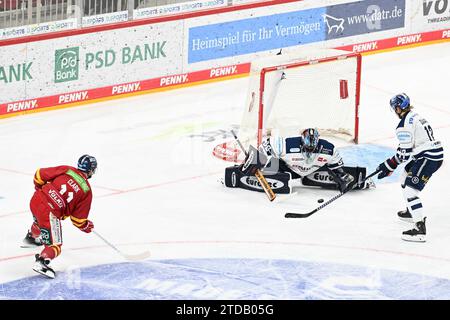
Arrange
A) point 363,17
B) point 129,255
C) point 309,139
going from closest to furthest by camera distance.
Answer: point 129,255
point 309,139
point 363,17

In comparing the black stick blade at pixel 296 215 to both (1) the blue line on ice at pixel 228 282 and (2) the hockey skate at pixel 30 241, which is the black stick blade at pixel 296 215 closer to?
(1) the blue line on ice at pixel 228 282

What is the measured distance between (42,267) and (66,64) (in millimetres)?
6505

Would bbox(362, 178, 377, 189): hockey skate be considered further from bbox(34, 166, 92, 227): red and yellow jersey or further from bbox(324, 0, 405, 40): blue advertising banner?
bbox(324, 0, 405, 40): blue advertising banner

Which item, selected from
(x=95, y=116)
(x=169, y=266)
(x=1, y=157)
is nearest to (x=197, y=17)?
(x=95, y=116)

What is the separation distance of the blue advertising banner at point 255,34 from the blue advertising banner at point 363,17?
0.73 feet

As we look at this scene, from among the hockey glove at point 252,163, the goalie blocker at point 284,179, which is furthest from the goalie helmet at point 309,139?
the hockey glove at point 252,163

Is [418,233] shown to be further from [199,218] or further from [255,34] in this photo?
[255,34]

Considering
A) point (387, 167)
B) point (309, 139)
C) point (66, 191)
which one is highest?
point (66, 191)

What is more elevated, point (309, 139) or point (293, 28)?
point (309, 139)

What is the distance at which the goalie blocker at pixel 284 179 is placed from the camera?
12.6m

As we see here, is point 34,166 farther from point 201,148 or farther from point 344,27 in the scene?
point 344,27

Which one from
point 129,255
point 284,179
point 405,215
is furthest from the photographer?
point 284,179

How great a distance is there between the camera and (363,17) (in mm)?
18594

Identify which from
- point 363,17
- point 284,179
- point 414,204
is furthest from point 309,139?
point 363,17
